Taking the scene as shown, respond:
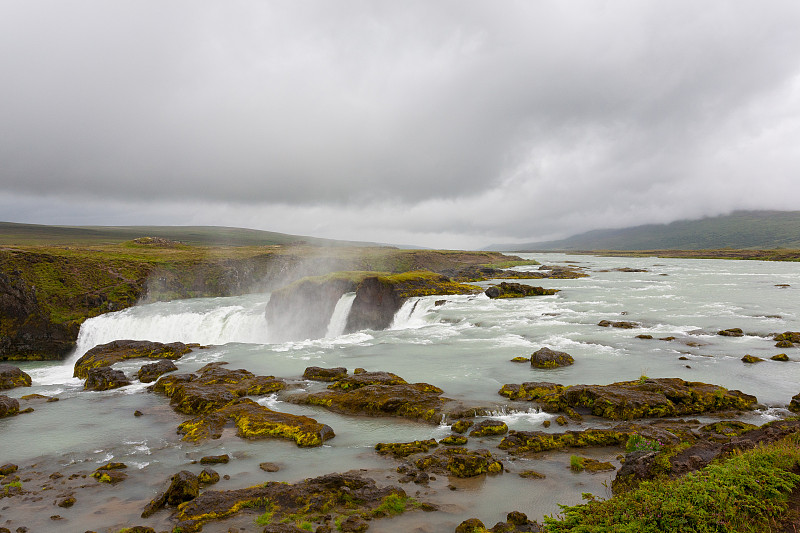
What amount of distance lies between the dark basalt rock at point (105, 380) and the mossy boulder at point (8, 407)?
15.2 ft

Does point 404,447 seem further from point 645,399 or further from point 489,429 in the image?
point 645,399

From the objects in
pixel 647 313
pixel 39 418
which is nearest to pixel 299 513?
pixel 39 418

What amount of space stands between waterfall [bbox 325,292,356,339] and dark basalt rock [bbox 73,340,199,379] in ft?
58.4

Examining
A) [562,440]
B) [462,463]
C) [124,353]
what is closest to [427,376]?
[562,440]

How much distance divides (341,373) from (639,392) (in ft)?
53.6

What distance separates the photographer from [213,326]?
50.1 metres

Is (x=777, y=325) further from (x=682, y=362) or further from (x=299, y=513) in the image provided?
(x=299, y=513)

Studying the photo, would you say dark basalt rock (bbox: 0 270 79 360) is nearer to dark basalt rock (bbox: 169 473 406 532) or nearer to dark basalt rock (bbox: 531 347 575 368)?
dark basalt rock (bbox: 169 473 406 532)

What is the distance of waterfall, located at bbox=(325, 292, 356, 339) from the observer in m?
50.4

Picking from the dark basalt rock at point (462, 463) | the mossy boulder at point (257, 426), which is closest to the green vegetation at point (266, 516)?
the dark basalt rock at point (462, 463)

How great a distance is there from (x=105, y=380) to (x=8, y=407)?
544 centimetres

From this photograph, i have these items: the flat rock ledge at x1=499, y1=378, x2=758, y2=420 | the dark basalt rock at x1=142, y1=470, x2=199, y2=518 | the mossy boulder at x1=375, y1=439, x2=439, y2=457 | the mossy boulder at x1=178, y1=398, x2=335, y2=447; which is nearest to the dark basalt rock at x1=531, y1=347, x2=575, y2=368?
the flat rock ledge at x1=499, y1=378, x2=758, y2=420

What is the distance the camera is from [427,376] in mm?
24484

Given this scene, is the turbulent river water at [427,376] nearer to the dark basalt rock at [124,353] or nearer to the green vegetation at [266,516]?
the green vegetation at [266,516]
